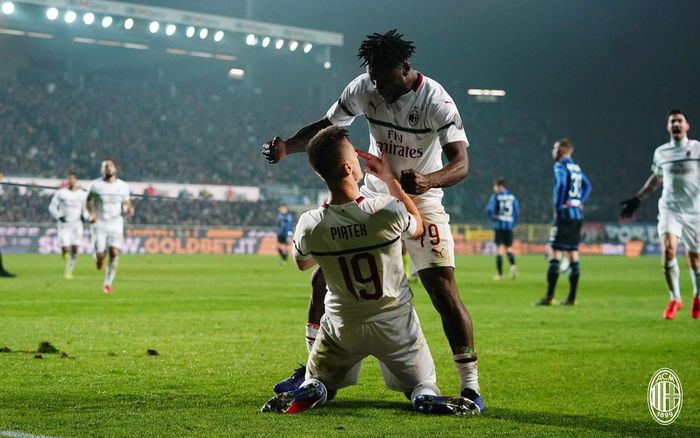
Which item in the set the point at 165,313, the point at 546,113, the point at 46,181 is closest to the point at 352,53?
the point at 546,113

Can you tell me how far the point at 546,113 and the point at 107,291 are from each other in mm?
50034

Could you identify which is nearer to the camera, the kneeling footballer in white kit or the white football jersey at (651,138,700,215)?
the kneeling footballer in white kit

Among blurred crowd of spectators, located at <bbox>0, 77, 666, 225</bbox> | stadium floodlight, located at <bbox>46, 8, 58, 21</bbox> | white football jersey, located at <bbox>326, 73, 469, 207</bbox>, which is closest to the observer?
white football jersey, located at <bbox>326, 73, 469, 207</bbox>

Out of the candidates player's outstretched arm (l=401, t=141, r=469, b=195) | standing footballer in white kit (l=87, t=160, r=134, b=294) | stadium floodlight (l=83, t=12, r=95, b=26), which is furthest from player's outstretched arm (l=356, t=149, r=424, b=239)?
stadium floodlight (l=83, t=12, r=95, b=26)

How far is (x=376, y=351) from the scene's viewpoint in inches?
219

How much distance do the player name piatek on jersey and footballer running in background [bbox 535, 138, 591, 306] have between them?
10667 mm

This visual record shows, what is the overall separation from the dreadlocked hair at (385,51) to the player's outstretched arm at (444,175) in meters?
0.62

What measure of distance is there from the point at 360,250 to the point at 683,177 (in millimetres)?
8226

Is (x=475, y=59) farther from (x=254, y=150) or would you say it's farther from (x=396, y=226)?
(x=396, y=226)

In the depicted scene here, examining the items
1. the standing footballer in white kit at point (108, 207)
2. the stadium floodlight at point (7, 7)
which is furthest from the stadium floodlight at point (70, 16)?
the standing footballer in white kit at point (108, 207)

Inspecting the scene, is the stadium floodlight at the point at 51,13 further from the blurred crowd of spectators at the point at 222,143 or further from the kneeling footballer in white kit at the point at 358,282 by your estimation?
the kneeling footballer in white kit at the point at 358,282

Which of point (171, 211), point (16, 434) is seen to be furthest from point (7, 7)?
point (16, 434)

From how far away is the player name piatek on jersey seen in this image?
17.4 feet

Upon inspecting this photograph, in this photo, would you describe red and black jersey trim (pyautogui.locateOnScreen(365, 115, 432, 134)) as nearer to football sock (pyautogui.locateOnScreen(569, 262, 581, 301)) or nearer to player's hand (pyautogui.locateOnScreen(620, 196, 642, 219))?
player's hand (pyautogui.locateOnScreen(620, 196, 642, 219))
